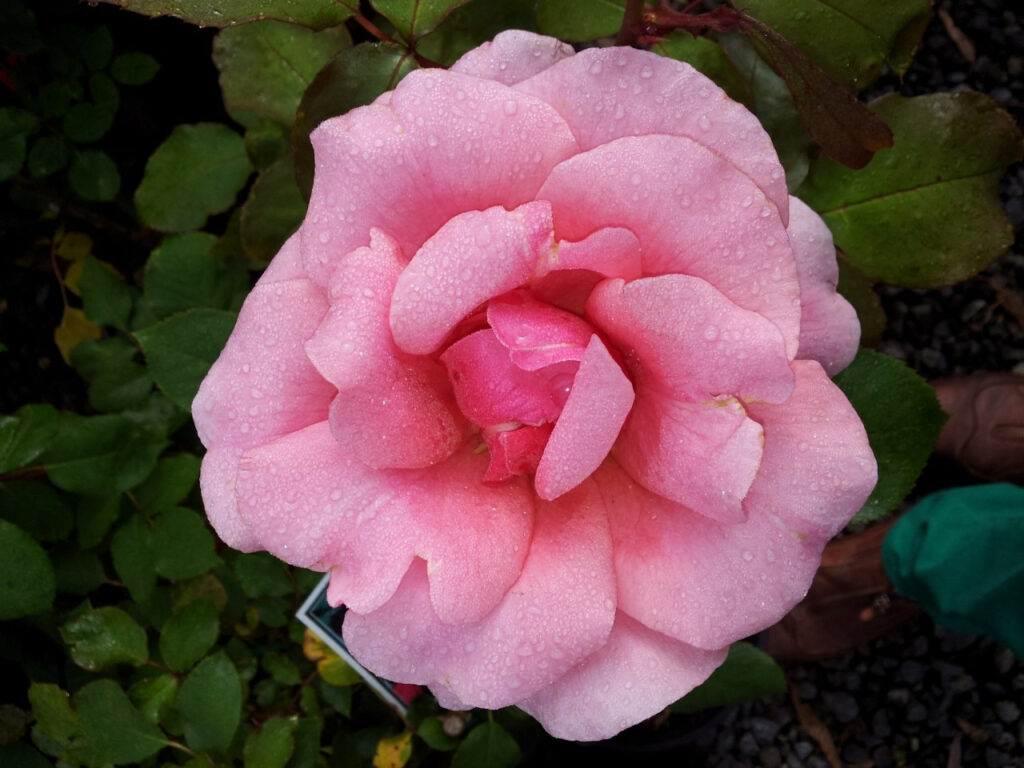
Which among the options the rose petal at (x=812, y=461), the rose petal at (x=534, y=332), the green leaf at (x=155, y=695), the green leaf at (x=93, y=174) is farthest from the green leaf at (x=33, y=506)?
the rose petal at (x=812, y=461)

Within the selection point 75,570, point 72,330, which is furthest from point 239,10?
point 72,330

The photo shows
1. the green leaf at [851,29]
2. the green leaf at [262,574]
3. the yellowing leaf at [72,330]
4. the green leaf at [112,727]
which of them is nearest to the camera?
the green leaf at [851,29]

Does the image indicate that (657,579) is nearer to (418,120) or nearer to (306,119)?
(418,120)

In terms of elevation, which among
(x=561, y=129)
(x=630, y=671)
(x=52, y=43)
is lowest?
(x=630, y=671)

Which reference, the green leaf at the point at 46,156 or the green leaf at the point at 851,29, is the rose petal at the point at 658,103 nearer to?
the green leaf at the point at 851,29

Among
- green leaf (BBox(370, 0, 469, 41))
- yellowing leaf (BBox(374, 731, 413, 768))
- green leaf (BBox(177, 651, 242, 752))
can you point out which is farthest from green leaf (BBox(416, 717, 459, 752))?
green leaf (BBox(370, 0, 469, 41))

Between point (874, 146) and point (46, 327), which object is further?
point (46, 327)

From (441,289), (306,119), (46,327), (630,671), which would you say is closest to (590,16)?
(306,119)
